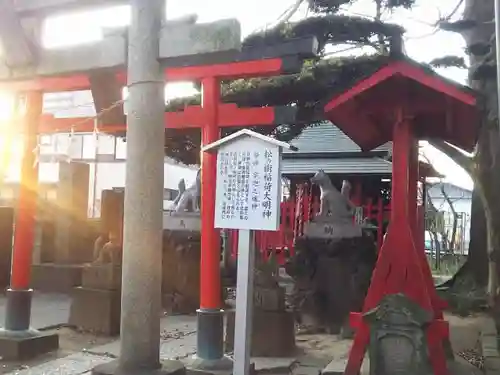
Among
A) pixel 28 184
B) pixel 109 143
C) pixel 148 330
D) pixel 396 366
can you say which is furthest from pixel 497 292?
pixel 109 143

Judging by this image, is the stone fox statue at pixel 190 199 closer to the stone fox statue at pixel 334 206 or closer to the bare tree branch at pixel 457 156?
the stone fox statue at pixel 334 206

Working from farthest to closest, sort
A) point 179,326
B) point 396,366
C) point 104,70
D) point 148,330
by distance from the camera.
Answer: point 179,326
point 104,70
point 396,366
point 148,330

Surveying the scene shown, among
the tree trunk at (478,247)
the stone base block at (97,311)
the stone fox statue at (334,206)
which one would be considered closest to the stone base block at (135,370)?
the stone base block at (97,311)

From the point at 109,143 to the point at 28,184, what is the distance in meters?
17.9

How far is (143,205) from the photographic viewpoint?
411cm

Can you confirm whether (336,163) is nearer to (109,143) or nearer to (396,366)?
(396,366)

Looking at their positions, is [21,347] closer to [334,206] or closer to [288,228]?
[334,206]

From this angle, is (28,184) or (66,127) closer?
(28,184)

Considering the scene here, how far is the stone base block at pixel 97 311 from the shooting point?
7.64 metres

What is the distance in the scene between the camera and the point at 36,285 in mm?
11609

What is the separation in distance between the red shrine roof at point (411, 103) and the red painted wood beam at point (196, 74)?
1032 mm

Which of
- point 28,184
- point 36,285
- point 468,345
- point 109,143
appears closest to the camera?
point 28,184

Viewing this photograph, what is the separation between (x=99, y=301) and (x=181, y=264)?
2.29 metres

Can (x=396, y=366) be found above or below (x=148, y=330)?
below
